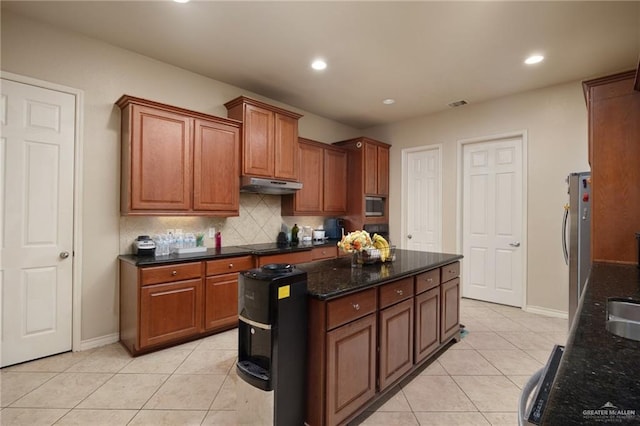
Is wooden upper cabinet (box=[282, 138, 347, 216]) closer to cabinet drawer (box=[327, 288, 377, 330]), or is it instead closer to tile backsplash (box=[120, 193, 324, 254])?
tile backsplash (box=[120, 193, 324, 254])

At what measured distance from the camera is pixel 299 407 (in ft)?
5.63

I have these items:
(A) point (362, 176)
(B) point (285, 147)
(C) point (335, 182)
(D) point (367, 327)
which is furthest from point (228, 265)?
(A) point (362, 176)

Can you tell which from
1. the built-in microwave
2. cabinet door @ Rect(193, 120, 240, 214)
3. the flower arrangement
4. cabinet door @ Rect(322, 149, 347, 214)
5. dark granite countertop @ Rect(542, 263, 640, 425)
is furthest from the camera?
the built-in microwave

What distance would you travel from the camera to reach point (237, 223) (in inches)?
159

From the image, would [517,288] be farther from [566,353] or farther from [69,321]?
[69,321]

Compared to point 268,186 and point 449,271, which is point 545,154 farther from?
point 268,186

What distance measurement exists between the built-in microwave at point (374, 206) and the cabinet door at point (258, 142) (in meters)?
1.91

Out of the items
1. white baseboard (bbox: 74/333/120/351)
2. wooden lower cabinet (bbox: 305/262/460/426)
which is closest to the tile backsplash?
white baseboard (bbox: 74/333/120/351)

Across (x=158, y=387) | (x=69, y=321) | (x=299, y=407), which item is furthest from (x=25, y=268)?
(x=299, y=407)

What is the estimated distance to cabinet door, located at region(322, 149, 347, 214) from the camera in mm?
4898

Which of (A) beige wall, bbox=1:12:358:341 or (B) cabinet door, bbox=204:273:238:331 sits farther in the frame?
(B) cabinet door, bbox=204:273:238:331

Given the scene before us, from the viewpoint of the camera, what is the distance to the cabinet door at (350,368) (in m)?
1.69

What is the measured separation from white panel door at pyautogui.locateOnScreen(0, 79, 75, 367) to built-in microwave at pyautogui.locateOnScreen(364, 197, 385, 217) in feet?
12.7

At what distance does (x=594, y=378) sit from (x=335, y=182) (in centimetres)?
442
